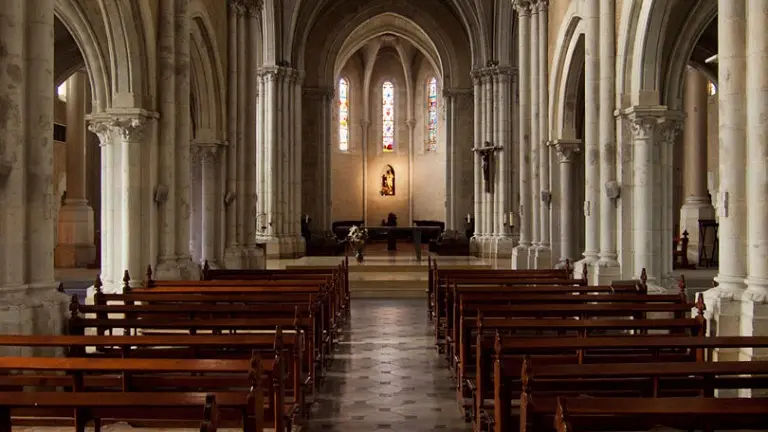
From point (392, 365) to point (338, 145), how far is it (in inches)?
1360

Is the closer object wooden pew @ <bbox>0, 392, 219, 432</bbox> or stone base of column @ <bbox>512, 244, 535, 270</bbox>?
wooden pew @ <bbox>0, 392, 219, 432</bbox>

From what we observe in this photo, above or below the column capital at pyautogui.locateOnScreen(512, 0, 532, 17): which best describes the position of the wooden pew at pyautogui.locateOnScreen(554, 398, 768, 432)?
below

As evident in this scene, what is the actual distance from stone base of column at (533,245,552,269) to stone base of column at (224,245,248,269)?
7.74 metres

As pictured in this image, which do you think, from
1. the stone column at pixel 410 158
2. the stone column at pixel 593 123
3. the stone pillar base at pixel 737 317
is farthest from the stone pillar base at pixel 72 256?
the stone column at pixel 410 158

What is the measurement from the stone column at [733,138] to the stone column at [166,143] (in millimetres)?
9472

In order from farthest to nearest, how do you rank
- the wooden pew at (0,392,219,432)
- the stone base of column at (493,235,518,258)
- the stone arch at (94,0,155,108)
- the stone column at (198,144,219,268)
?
the stone base of column at (493,235,518,258) → the stone column at (198,144,219,268) → the stone arch at (94,0,155,108) → the wooden pew at (0,392,219,432)

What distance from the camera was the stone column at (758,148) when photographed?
26.5ft

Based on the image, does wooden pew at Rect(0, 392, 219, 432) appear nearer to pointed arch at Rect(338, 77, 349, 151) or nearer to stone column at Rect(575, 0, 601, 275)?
stone column at Rect(575, 0, 601, 275)

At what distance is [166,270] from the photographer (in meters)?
13.6

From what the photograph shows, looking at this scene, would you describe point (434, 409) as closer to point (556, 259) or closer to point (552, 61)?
point (556, 259)

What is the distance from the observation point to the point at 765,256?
805 cm

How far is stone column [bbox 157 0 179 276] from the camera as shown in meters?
13.6

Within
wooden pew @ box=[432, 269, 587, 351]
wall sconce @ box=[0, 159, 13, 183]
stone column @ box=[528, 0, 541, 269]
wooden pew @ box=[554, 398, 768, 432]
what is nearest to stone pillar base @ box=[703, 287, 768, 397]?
wooden pew @ box=[432, 269, 587, 351]

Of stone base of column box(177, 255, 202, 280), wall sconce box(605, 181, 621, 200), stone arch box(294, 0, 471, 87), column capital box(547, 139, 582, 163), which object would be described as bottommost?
stone base of column box(177, 255, 202, 280)
